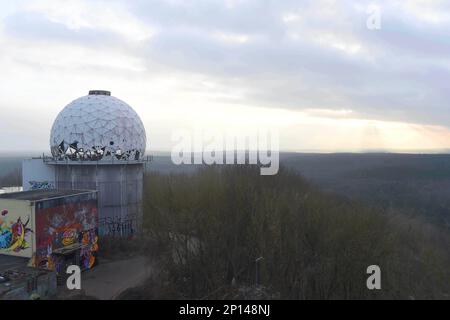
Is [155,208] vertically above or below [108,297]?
above

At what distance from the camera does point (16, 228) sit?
59.6ft

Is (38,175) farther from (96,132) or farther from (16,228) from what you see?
(16,228)

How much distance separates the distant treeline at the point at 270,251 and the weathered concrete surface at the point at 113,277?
1318mm

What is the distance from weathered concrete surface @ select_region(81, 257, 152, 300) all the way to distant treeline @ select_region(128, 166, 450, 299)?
4.33 feet

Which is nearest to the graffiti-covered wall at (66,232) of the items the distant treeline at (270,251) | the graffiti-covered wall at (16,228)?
the graffiti-covered wall at (16,228)

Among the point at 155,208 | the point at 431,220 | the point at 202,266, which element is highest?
the point at 155,208

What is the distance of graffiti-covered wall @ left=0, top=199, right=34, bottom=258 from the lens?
17938 millimetres

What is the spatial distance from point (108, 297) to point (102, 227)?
8.22 meters

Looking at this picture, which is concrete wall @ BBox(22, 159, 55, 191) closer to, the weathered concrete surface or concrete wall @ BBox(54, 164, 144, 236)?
concrete wall @ BBox(54, 164, 144, 236)

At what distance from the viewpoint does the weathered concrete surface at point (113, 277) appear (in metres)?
18.1

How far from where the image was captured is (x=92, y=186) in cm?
2488

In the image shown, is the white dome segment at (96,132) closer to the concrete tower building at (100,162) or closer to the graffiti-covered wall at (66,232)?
the concrete tower building at (100,162)

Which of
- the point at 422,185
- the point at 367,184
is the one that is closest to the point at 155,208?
the point at 367,184
